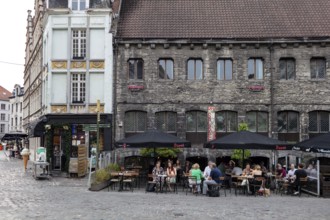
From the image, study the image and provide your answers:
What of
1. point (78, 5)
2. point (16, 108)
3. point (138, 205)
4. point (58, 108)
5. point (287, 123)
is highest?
point (78, 5)

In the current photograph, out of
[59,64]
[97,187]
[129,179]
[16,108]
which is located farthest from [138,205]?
[16,108]

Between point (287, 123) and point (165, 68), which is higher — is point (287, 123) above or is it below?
below

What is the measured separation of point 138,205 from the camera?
14172 millimetres

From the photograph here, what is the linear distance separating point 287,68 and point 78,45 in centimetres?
1260

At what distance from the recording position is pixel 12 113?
94.1 m

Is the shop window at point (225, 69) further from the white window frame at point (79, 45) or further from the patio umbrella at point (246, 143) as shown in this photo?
the white window frame at point (79, 45)

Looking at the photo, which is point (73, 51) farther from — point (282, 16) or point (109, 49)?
point (282, 16)

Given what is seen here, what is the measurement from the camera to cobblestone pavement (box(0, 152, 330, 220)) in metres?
12.3

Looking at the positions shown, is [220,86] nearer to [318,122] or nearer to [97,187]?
[318,122]

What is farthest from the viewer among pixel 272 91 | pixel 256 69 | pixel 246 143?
pixel 256 69

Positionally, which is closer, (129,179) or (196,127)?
(129,179)

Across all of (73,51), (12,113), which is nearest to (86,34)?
(73,51)

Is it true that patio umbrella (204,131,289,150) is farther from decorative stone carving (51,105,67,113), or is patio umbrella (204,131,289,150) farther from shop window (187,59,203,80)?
decorative stone carving (51,105,67,113)

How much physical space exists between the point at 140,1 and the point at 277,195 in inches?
649
